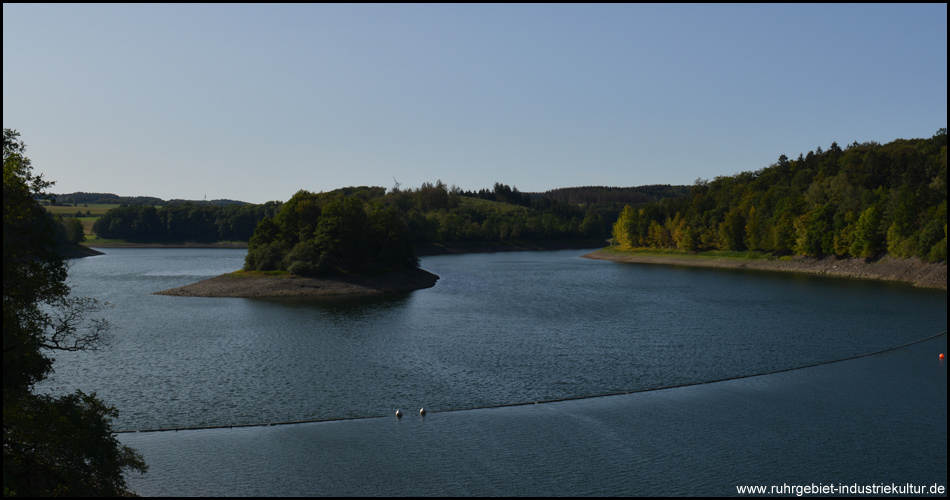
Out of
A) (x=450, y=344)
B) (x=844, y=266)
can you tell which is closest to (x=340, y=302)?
(x=450, y=344)

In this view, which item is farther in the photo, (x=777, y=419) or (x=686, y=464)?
(x=777, y=419)

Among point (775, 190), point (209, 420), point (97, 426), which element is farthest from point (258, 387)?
point (775, 190)

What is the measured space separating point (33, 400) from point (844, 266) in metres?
109

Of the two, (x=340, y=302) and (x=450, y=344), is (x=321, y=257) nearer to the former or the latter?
(x=340, y=302)

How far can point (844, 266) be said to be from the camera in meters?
98.9

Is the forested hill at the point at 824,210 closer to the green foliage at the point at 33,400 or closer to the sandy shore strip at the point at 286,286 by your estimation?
the sandy shore strip at the point at 286,286

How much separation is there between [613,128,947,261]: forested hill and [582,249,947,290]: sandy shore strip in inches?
60.2

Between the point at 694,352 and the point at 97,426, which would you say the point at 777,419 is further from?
the point at 97,426

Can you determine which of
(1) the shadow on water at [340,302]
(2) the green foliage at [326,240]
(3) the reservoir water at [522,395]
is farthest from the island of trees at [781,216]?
(3) the reservoir water at [522,395]

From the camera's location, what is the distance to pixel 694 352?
41.7 meters

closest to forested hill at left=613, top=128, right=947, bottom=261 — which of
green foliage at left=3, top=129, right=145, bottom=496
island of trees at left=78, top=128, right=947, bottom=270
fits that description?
island of trees at left=78, top=128, right=947, bottom=270

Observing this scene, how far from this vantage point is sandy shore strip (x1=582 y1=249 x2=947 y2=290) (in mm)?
81000

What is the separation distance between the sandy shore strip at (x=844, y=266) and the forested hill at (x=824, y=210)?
1.53 metres

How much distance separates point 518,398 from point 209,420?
14817 mm
